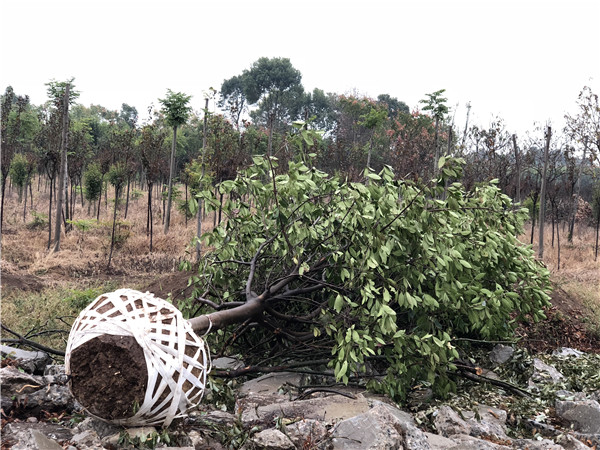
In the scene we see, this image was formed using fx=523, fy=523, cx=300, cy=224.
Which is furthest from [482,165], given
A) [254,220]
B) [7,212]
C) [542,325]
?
[7,212]

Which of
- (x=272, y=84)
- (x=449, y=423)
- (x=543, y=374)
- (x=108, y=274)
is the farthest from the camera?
(x=272, y=84)

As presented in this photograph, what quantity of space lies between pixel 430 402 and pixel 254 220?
83.4 inches

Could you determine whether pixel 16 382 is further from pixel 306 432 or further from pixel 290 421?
pixel 306 432

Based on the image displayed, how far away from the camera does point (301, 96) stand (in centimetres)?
4422

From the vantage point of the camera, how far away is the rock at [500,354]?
4.72m

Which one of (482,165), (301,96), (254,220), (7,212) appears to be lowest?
(7,212)

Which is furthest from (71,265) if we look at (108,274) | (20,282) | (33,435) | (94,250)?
(33,435)

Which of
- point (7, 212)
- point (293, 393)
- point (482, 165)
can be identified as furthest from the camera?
point (7, 212)

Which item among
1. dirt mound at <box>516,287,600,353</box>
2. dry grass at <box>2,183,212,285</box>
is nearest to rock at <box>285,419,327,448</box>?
dirt mound at <box>516,287,600,353</box>

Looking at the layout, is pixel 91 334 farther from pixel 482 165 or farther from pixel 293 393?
pixel 482 165

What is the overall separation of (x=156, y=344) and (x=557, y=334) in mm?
4867

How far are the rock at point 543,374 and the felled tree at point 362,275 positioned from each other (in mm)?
405

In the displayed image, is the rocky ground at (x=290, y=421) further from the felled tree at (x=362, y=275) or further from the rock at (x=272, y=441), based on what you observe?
the felled tree at (x=362, y=275)

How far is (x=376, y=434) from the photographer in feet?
8.55
